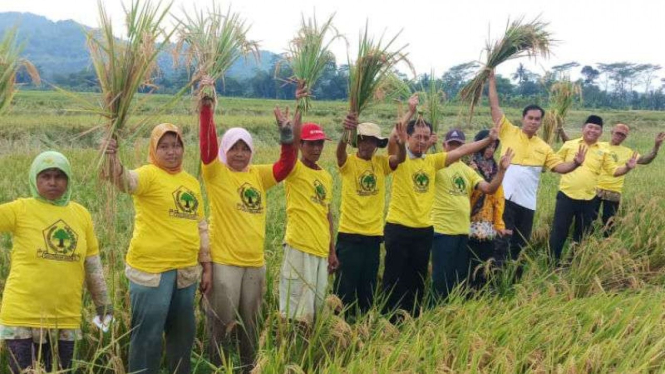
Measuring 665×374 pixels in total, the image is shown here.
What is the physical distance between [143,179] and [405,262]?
2108mm

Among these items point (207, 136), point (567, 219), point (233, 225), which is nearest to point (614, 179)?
point (567, 219)

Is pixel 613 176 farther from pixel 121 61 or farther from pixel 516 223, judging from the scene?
pixel 121 61

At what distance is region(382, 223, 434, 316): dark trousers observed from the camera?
430cm

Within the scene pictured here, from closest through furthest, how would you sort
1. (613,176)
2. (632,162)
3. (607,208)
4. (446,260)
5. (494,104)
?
(446,260) → (494,104) → (632,162) → (613,176) → (607,208)

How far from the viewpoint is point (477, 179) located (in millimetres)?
4750

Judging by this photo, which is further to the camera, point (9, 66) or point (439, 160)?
point (439, 160)

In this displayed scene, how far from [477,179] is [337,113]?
24072mm

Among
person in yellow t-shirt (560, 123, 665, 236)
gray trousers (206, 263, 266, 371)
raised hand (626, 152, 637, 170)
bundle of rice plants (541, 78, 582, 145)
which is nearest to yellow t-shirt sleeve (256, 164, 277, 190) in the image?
gray trousers (206, 263, 266, 371)

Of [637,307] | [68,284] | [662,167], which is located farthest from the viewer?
[662,167]

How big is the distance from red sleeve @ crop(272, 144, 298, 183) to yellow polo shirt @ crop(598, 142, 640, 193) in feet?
13.8

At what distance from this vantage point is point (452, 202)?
457cm

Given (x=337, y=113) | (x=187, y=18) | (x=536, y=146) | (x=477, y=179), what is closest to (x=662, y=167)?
(x=536, y=146)

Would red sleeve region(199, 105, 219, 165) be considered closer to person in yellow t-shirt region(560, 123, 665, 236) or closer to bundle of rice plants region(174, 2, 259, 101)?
bundle of rice plants region(174, 2, 259, 101)

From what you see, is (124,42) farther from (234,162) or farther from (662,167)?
(662,167)
